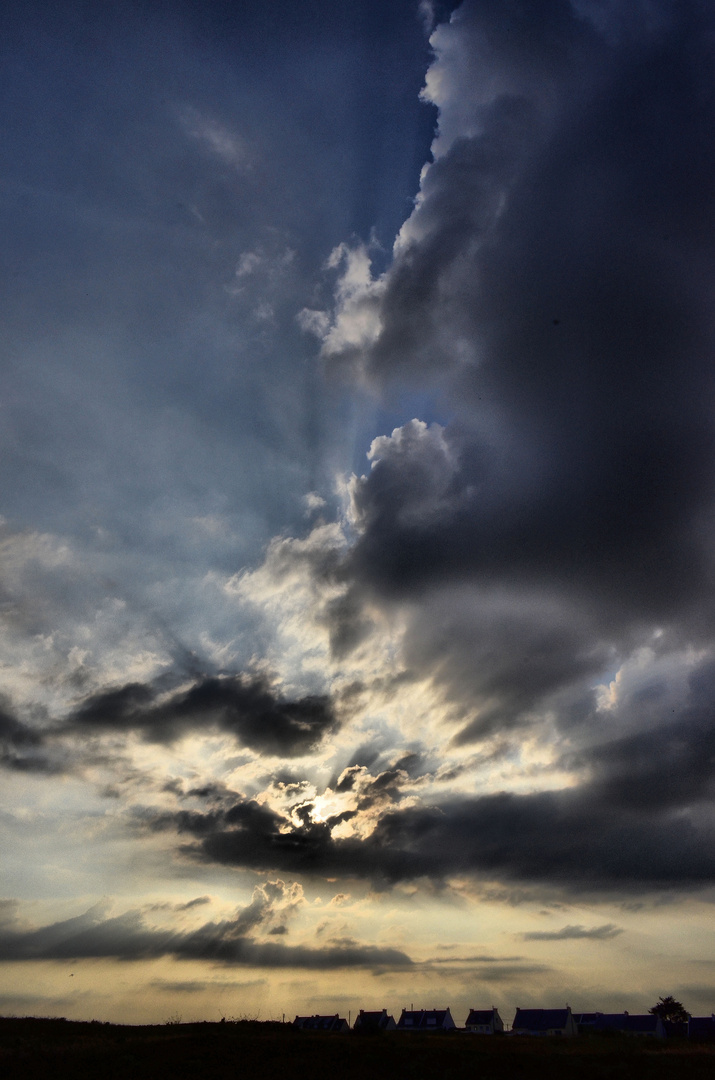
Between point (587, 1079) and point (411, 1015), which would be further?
point (411, 1015)

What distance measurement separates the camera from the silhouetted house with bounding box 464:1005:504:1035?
557 ft

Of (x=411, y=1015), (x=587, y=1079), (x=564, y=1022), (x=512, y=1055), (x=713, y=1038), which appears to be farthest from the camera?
(x=411, y=1015)

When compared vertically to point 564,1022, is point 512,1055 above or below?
above

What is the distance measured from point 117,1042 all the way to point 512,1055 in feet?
134

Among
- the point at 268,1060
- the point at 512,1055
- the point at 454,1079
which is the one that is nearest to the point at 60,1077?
the point at 268,1060

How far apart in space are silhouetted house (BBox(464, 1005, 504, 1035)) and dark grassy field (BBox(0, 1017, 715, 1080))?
120002mm

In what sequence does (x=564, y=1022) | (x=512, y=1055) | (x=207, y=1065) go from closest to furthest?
1. (x=207, y=1065)
2. (x=512, y=1055)
3. (x=564, y=1022)

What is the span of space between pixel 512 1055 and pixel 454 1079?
44.0ft

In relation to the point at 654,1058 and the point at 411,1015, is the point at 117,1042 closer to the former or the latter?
the point at 654,1058

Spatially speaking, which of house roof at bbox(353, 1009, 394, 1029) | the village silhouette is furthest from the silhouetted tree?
house roof at bbox(353, 1009, 394, 1029)

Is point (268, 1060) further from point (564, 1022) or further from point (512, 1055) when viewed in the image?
point (564, 1022)

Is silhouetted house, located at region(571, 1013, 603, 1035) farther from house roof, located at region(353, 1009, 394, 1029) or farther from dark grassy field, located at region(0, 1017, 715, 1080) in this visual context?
dark grassy field, located at region(0, 1017, 715, 1080)

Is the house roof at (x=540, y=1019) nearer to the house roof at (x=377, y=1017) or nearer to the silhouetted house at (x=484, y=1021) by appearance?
the silhouetted house at (x=484, y=1021)

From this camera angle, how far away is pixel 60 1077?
5141cm
